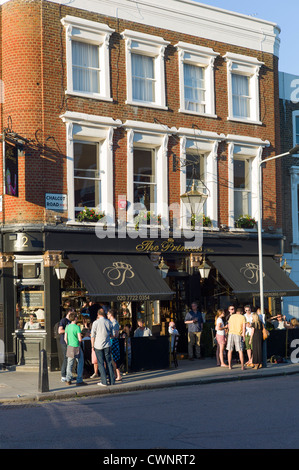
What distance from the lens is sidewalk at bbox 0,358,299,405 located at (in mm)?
14758

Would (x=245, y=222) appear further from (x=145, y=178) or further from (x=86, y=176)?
(x=86, y=176)

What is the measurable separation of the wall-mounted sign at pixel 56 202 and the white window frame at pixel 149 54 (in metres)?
4.02

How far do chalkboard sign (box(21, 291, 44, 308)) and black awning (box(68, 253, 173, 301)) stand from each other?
1492 mm

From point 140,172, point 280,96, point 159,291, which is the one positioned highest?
point 280,96

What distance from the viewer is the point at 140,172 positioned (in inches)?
853

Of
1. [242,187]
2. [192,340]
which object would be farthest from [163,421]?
[242,187]

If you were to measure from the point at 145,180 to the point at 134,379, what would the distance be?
7455 mm

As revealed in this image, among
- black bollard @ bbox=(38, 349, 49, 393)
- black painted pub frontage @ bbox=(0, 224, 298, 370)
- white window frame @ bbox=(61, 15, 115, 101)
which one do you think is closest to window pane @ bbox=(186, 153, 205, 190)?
black painted pub frontage @ bbox=(0, 224, 298, 370)

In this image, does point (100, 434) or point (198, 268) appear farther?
point (198, 268)

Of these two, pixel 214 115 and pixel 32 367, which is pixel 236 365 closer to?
pixel 32 367

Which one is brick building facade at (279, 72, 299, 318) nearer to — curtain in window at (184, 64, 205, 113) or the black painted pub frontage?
the black painted pub frontage

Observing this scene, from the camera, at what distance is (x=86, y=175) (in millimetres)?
20484

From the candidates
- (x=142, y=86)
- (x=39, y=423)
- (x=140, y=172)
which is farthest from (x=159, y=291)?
(x=39, y=423)
